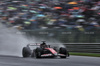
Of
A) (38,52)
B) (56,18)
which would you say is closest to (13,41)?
(56,18)

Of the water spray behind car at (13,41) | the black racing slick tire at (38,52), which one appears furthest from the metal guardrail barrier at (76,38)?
the black racing slick tire at (38,52)

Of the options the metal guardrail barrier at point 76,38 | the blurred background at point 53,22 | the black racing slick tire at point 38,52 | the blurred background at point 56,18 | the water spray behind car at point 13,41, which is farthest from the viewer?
the water spray behind car at point 13,41

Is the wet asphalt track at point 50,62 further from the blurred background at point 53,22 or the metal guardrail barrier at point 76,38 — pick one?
the blurred background at point 53,22

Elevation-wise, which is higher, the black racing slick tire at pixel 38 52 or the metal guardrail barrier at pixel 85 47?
the black racing slick tire at pixel 38 52

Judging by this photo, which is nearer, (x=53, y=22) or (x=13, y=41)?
(x=13, y=41)

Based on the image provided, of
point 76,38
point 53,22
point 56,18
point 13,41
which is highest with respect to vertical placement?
point 56,18

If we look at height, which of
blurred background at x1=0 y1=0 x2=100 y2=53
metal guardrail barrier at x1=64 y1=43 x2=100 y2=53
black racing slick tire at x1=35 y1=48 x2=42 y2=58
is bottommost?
metal guardrail barrier at x1=64 y1=43 x2=100 y2=53

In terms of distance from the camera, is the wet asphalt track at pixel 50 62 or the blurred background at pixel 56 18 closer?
the wet asphalt track at pixel 50 62

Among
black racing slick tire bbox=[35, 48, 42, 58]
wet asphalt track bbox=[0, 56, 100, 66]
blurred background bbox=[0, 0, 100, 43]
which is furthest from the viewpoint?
blurred background bbox=[0, 0, 100, 43]

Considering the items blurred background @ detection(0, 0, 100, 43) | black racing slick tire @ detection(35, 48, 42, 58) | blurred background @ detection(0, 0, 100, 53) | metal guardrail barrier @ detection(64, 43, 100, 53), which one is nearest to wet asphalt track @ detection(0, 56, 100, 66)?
black racing slick tire @ detection(35, 48, 42, 58)

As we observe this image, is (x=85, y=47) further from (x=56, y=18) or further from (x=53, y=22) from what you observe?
(x=56, y=18)

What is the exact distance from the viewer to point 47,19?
48.8 feet

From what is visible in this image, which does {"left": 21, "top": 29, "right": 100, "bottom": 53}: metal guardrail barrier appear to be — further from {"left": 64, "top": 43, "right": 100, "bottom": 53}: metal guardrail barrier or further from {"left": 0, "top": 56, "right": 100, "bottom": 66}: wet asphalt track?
{"left": 0, "top": 56, "right": 100, "bottom": 66}: wet asphalt track

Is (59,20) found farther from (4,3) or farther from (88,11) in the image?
(4,3)
